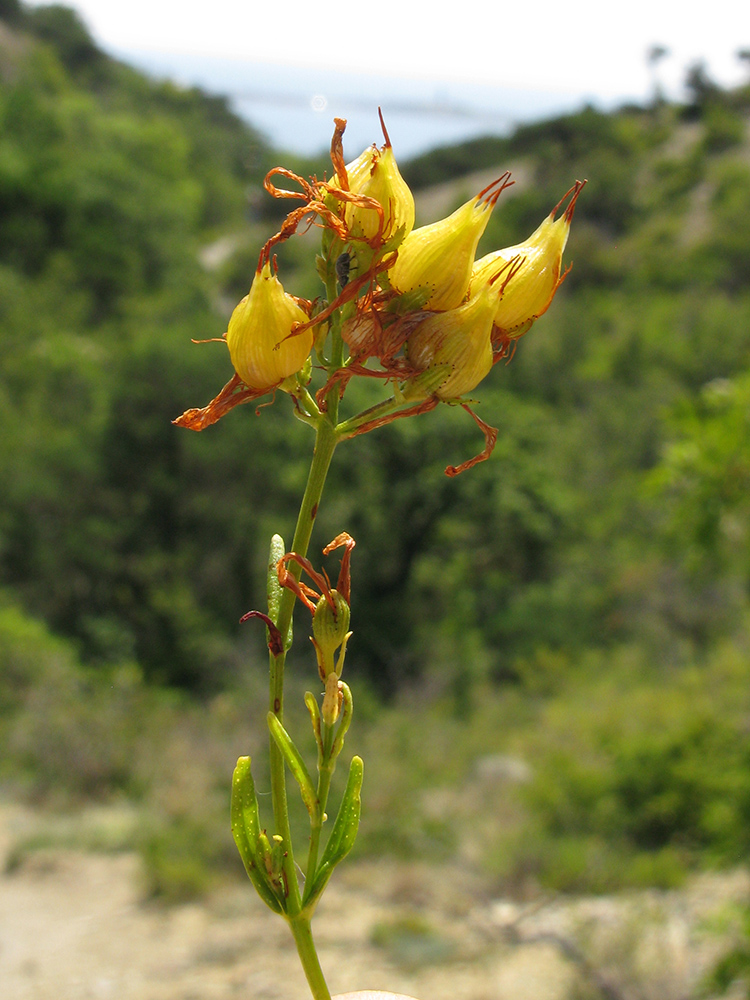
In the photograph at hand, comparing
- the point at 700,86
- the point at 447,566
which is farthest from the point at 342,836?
the point at 700,86

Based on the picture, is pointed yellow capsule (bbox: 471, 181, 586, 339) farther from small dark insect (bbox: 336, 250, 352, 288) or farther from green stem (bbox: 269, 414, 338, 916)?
green stem (bbox: 269, 414, 338, 916)

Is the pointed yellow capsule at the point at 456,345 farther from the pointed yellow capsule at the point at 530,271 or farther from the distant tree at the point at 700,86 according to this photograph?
the distant tree at the point at 700,86

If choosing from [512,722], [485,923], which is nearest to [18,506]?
[512,722]

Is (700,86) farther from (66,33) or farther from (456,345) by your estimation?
(456,345)

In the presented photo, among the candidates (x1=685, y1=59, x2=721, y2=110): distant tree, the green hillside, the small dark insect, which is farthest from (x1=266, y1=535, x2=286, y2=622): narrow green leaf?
(x1=685, y1=59, x2=721, y2=110): distant tree

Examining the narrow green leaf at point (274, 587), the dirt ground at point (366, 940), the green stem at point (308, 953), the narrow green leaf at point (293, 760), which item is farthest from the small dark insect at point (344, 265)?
the dirt ground at point (366, 940)

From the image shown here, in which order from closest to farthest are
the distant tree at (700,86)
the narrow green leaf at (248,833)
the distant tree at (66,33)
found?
the narrow green leaf at (248,833), the distant tree at (700,86), the distant tree at (66,33)
